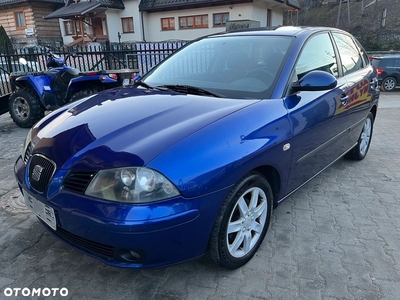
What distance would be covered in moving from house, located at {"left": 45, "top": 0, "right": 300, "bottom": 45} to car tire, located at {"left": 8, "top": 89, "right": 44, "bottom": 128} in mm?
18586

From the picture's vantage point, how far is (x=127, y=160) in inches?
70.2

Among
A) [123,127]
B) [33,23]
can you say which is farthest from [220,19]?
[123,127]

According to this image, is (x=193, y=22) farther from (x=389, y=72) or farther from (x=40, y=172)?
(x=40, y=172)

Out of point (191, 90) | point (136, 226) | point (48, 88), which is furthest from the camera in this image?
point (48, 88)

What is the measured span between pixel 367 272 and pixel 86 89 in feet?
18.3

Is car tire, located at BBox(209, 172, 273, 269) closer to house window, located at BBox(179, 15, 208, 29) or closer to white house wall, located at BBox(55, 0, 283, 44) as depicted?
white house wall, located at BBox(55, 0, 283, 44)

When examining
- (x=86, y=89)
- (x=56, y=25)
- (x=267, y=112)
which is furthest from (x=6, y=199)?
(x=56, y=25)

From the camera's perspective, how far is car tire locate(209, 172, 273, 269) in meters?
2.04

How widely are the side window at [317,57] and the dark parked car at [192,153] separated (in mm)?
20

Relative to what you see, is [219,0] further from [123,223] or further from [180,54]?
[123,223]

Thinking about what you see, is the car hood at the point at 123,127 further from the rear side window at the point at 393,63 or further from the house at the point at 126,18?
the house at the point at 126,18

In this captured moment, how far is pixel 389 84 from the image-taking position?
43.8 feet

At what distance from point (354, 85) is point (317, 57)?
0.70m

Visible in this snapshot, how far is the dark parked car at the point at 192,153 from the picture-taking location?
1771mm
